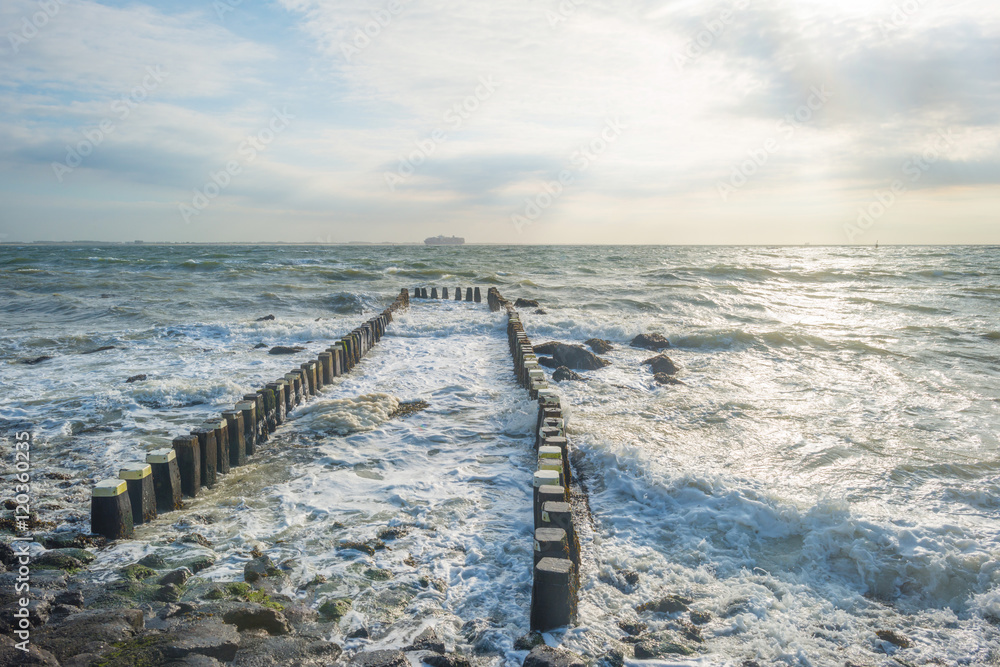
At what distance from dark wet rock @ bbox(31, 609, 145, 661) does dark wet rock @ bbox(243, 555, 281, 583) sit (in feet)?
2.31

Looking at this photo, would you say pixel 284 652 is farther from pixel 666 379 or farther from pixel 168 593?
pixel 666 379

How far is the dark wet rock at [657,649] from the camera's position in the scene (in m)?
3.37

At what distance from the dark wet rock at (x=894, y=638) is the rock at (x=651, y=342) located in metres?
10.3

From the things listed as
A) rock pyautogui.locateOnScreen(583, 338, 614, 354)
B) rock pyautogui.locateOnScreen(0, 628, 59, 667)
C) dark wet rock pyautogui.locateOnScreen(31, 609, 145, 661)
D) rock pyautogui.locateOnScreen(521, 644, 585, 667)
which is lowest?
dark wet rock pyautogui.locateOnScreen(31, 609, 145, 661)

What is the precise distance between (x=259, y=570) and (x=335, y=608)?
760mm

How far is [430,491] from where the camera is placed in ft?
18.1

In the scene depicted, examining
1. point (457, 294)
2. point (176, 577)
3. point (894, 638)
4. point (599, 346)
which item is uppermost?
point (457, 294)

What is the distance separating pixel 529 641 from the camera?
3395 millimetres

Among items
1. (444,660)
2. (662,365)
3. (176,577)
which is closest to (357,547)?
(176,577)

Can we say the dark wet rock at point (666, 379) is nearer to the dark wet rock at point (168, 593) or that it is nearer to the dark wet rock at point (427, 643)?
the dark wet rock at point (427, 643)

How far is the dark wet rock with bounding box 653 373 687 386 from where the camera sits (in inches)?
404

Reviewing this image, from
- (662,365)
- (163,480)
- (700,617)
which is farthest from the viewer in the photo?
(662,365)

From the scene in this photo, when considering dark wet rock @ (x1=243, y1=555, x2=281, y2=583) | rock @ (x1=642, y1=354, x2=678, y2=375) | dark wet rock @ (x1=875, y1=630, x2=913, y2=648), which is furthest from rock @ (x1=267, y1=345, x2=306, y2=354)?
dark wet rock @ (x1=875, y1=630, x2=913, y2=648)

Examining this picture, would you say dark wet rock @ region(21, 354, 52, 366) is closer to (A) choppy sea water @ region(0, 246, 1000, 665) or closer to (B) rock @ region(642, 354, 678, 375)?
(A) choppy sea water @ region(0, 246, 1000, 665)
